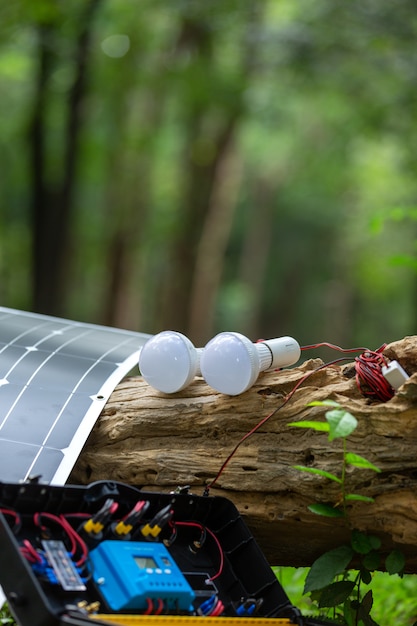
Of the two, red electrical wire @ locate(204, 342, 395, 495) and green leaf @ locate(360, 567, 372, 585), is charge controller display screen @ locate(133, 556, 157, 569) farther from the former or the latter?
green leaf @ locate(360, 567, 372, 585)

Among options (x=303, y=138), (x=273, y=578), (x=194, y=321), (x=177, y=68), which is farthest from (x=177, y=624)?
(x=303, y=138)

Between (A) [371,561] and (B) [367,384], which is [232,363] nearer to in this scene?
(B) [367,384]

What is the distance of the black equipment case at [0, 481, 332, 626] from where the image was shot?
2471 mm

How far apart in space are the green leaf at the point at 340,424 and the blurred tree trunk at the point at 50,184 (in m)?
10.7

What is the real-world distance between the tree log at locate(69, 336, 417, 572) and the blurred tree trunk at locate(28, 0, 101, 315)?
32.1ft

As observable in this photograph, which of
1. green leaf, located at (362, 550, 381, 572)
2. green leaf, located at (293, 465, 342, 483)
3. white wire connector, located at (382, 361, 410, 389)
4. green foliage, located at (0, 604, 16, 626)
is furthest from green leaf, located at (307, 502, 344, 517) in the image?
green foliage, located at (0, 604, 16, 626)

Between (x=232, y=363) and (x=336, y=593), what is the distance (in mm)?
1077

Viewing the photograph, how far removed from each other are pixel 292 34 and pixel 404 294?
55.7ft

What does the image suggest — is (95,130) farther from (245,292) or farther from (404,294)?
(404,294)

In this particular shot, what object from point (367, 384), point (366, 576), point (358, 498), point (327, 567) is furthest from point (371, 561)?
point (367, 384)

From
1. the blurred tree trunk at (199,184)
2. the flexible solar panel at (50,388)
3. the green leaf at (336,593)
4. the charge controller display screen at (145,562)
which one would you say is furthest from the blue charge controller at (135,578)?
the blurred tree trunk at (199,184)

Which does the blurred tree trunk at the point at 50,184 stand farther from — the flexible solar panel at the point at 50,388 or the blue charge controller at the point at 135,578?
the blue charge controller at the point at 135,578

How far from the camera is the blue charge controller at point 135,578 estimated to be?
99.9 inches

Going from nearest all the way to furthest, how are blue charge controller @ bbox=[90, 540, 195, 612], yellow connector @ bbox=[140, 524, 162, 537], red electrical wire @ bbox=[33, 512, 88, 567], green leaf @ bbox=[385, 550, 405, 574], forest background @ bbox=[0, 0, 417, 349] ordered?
blue charge controller @ bbox=[90, 540, 195, 612] → red electrical wire @ bbox=[33, 512, 88, 567] → yellow connector @ bbox=[140, 524, 162, 537] → green leaf @ bbox=[385, 550, 405, 574] → forest background @ bbox=[0, 0, 417, 349]
